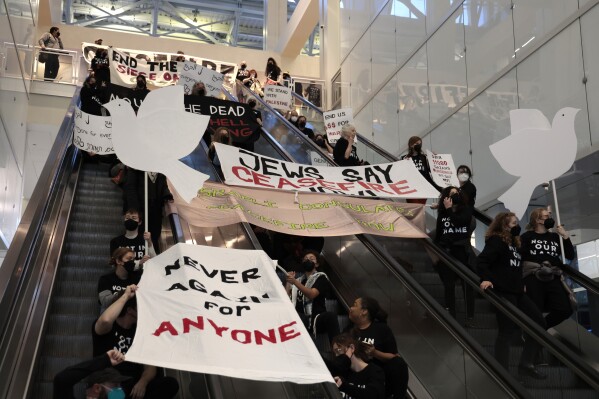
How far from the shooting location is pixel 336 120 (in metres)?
13.5

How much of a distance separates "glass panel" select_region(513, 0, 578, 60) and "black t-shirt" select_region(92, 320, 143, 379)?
7473mm

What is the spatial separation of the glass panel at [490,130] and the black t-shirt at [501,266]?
369 centimetres

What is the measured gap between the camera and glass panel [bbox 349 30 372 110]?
18.4m

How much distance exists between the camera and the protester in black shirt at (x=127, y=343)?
5.54m

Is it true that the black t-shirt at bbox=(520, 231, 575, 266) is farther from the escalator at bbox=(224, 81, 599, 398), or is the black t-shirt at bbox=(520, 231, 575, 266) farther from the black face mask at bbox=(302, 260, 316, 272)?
the black face mask at bbox=(302, 260, 316, 272)

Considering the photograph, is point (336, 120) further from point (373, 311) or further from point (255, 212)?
point (373, 311)

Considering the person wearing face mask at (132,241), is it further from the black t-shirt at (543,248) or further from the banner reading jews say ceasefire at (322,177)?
the black t-shirt at (543,248)

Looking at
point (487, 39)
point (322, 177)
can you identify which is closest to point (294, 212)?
point (322, 177)

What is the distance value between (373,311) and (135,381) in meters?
2.16

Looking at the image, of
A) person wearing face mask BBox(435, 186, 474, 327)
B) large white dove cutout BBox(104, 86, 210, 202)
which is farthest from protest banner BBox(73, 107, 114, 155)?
person wearing face mask BBox(435, 186, 474, 327)

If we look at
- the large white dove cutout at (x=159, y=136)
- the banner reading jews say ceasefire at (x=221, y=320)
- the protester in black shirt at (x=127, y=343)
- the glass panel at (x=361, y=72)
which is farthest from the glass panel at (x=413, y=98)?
the protester in black shirt at (x=127, y=343)

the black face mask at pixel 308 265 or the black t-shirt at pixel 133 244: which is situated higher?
the black t-shirt at pixel 133 244

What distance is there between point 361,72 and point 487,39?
7107 mm

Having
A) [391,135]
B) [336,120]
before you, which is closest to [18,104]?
[336,120]
